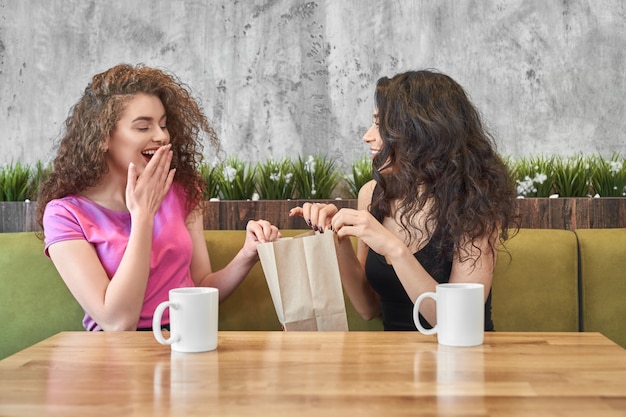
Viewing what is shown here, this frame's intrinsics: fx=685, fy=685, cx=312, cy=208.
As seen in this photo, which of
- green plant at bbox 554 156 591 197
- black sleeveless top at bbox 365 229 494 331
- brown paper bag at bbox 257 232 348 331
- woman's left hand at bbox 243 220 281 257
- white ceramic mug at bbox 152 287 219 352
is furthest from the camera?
green plant at bbox 554 156 591 197

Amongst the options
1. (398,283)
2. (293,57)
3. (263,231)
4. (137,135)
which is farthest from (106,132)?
(293,57)

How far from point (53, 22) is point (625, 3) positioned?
120 inches

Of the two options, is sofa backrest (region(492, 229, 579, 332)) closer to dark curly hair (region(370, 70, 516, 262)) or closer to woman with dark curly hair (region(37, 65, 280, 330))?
dark curly hair (region(370, 70, 516, 262))

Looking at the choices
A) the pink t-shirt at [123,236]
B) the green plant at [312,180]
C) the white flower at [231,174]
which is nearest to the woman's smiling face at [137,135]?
the pink t-shirt at [123,236]

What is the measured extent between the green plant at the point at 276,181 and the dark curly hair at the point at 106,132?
1.13 ft

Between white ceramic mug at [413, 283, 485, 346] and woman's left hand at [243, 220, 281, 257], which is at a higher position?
woman's left hand at [243, 220, 281, 257]

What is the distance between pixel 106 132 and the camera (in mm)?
1804

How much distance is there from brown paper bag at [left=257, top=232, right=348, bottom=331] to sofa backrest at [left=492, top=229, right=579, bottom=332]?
724 millimetres

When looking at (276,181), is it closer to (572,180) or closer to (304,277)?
(304,277)

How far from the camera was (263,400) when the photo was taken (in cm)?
89

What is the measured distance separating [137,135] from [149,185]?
0.63 feet

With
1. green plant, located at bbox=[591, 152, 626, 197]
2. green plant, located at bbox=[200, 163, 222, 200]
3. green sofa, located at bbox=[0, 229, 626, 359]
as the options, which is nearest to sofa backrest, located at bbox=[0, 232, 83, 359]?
green sofa, located at bbox=[0, 229, 626, 359]

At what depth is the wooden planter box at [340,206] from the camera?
7.15ft

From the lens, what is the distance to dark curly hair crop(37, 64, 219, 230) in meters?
1.81
